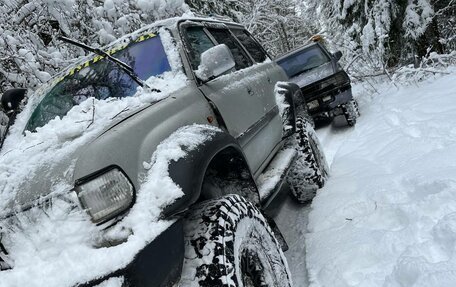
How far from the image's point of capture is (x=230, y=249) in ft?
6.48

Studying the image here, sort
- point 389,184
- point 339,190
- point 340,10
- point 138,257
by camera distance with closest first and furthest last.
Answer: point 138,257
point 389,184
point 339,190
point 340,10

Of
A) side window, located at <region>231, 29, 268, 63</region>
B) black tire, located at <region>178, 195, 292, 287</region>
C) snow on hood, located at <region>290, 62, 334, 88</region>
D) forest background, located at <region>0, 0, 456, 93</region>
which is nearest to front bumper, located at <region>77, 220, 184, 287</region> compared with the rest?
black tire, located at <region>178, 195, 292, 287</region>

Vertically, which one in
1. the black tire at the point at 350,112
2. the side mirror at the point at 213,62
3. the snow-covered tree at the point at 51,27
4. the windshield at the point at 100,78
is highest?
the snow-covered tree at the point at 51,27

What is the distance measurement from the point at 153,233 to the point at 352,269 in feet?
5.31

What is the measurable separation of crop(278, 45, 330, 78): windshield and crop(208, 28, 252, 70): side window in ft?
14.6

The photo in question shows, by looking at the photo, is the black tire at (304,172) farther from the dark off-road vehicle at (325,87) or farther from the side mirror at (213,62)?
the dark off-road vehicle at (325,87)

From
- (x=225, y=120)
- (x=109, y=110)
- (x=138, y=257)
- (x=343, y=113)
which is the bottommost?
(x=343, y=113)

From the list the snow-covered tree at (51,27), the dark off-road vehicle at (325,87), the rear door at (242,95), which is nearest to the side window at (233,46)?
the rear door at (242,95)

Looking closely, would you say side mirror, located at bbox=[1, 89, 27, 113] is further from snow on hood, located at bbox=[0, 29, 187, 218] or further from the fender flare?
the fender flare

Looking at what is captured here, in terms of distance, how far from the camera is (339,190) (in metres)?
4.18

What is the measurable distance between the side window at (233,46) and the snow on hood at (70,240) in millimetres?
2215

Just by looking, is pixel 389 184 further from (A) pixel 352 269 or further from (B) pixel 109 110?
(B) pixel 109 110

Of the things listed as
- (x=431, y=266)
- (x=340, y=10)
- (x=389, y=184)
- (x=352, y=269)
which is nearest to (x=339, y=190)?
(x=389, y=184)

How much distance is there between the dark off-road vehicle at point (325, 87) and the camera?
300 inches
